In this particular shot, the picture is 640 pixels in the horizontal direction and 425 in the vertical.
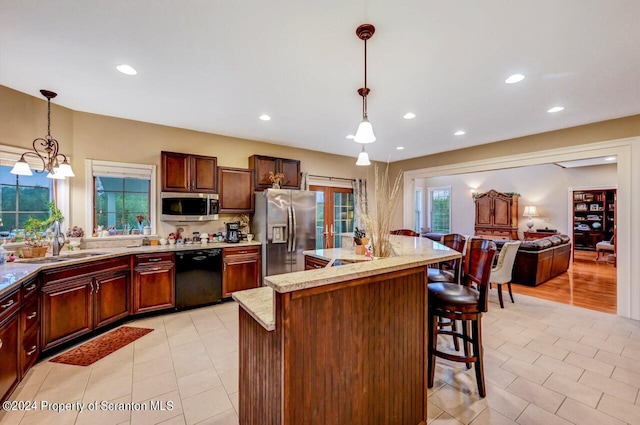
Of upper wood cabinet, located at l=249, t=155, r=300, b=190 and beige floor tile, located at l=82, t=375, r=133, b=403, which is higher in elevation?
upper wood cabinet, located at l=249, t=155, r=300, b=190

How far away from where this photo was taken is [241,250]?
4.42m

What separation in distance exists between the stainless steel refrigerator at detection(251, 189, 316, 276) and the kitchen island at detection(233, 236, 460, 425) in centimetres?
283

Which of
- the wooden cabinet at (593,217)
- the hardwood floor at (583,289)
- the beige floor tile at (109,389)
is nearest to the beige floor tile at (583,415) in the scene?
the hardwood floor at (583,289)

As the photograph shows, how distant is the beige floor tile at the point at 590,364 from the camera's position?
255 cm


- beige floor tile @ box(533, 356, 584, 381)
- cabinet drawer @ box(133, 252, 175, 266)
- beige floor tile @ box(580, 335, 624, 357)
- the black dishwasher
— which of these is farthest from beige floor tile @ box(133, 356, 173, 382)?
beige floor tile @ box(580, 335, 624, 357)

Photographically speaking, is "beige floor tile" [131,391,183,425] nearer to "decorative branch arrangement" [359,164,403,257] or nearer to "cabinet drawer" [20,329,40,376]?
"cabinet drawer" [20,329,40,376]

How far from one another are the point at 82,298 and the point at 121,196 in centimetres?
162

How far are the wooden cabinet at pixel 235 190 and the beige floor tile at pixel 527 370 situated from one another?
401 cm

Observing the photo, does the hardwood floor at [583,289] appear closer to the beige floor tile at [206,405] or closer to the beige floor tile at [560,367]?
the beige floor tile at [560,367]

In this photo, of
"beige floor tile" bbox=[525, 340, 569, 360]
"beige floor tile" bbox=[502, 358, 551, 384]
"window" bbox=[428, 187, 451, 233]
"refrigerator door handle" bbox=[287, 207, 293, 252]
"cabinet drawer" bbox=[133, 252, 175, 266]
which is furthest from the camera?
"window" bbox=[428, 187, 451, 233]

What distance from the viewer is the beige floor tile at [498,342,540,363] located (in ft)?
9.04

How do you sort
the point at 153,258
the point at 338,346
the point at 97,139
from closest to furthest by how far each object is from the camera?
1. the point at 338,346
2. the point at 153,258
3. the point at 97,139

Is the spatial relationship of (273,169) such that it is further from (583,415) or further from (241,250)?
(583,415)

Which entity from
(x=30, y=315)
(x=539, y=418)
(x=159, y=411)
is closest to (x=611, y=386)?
(x=539, y=418)
